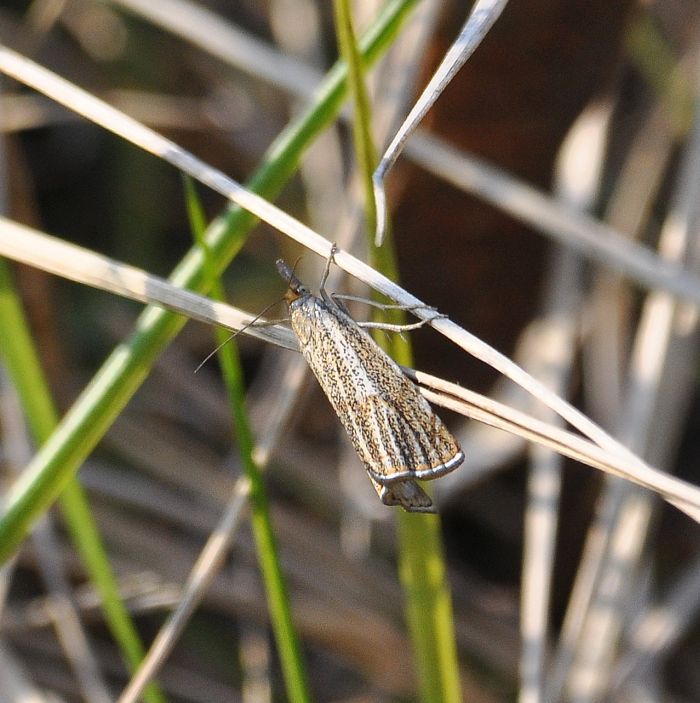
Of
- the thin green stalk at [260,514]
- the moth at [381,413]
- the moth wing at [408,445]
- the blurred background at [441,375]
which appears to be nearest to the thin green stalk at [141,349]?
the thin green stalk at [260,514]

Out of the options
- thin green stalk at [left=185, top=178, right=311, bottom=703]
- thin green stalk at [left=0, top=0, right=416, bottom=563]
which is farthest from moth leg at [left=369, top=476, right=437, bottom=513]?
thin green stalk at [left=0, top=0, right=416, bottom=563]

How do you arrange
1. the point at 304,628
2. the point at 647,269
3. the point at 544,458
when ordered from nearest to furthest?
the point at 647,269
the point at 544,458
the point at 304,628

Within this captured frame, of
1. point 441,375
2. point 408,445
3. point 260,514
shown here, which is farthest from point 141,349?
point 441,375

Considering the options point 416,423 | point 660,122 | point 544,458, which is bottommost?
point 416,423

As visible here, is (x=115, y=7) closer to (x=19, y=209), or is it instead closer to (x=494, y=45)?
(x=19, y=209)

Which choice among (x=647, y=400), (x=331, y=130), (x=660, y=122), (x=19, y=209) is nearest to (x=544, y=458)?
(x=647, y=400)

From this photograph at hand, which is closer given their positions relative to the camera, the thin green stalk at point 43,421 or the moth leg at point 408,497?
the moth leg at point 408,497

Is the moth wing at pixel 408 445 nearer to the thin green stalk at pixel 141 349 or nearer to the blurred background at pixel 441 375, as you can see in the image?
the thin green stalk at pixel 141 349
